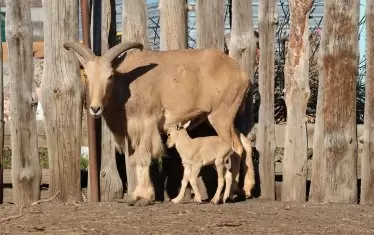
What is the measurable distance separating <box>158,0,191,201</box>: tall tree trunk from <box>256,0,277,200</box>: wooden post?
2.84 feet

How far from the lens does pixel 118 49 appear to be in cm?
941

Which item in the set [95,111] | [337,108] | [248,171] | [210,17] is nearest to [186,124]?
[248,171]

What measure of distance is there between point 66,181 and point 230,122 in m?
1.87

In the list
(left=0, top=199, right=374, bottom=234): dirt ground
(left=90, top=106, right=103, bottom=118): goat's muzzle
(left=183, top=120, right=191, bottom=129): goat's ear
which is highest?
(left=90, top=106, right=103, bottom=118): goat's muzzle

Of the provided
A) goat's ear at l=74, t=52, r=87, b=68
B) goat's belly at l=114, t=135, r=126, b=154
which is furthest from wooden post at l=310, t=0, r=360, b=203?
goat's ear at l=74, t=52, r=87, b=68

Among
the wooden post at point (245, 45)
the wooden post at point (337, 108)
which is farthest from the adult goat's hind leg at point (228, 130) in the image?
the wooden post at point (337, 108)

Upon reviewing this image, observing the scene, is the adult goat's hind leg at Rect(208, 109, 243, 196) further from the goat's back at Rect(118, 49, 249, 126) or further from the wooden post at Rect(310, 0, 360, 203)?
the wooden post at Rect(310, 0, 360, 203)

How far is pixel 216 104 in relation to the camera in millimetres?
9992

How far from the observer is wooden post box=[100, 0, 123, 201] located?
388 inches

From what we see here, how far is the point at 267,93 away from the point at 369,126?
114 centimetres

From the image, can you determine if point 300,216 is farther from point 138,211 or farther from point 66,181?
point 66,181

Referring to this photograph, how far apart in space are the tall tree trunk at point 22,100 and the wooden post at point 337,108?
9.77 feet

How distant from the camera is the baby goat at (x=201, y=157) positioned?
9.71m

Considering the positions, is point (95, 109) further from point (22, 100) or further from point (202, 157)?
point (202, 157)
